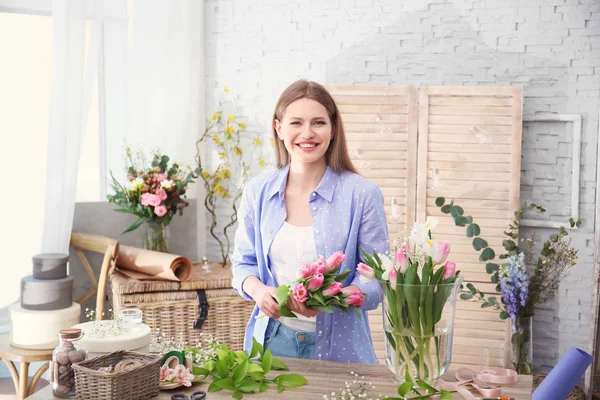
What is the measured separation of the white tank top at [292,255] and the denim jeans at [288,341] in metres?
0.02

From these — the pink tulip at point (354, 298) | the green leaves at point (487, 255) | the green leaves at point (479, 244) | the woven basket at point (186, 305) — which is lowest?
the woven basket at point (186, 305)

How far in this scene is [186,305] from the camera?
3803mm

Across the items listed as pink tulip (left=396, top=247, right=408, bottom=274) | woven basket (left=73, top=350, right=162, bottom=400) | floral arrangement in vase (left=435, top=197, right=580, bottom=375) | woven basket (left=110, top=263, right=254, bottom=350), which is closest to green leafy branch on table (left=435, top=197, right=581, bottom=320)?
floral arrangement in vase (left=435, top=197, right=580, bottom=375)

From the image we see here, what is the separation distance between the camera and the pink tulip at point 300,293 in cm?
193

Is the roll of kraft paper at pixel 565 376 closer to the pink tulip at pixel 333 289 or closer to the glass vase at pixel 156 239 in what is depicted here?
the pink tulip at pixel 333 289

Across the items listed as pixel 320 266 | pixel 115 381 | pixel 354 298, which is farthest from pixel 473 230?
pixel 115 381

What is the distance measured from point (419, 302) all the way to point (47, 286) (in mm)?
2097

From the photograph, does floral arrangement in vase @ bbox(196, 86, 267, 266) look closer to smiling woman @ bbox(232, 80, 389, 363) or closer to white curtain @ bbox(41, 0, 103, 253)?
white curtain @ bbox(41, 0, 103, 253)

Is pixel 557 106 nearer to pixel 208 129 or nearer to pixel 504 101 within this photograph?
pixel 504 101

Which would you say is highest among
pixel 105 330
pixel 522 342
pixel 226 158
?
pixel 226 158

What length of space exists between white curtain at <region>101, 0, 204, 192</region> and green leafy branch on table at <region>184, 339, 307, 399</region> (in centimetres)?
262

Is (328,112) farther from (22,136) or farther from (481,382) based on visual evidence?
(22,136)

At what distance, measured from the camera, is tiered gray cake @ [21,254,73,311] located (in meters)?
3.19

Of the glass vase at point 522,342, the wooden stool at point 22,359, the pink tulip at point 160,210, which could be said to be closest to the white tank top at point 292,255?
the wooden stool at point 22,359
